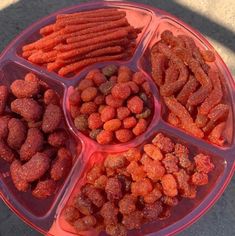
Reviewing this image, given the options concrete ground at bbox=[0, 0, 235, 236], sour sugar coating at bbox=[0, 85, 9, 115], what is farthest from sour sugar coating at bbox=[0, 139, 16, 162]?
concrete ground at bbox=[0, 0, 235, 236]

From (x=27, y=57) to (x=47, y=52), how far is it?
0.08 meters

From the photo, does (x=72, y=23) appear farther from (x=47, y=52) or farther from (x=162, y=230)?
(x=162, y=230)

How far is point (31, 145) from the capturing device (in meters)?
1.06

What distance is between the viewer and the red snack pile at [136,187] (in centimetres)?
102

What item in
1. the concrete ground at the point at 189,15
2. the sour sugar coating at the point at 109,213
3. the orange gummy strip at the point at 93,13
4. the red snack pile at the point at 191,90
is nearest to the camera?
the sour sugar coating at the point at 109,213

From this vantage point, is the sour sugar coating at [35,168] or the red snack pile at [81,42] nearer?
the sour sugar coating at [35,168]

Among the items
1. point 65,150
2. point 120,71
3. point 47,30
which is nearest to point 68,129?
point 65,150

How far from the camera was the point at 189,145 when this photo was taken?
1120mm

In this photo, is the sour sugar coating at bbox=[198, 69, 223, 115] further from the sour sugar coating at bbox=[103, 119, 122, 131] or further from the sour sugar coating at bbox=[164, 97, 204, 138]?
the sour sugar coating at bbox=[103, 119, 122, 131]

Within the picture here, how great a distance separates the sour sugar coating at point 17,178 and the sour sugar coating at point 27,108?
133 millimetres

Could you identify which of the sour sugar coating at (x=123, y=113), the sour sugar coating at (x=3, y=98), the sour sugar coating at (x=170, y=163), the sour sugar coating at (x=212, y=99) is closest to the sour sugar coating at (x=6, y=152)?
the sour sugar coating at (x=3, y=98)

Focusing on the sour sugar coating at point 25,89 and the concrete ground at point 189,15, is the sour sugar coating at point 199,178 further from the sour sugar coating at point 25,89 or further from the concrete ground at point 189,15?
the concrete ground at point 189,15

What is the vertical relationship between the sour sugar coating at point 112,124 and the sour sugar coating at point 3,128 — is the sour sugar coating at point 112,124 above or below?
above

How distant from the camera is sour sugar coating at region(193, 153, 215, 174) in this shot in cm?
108
